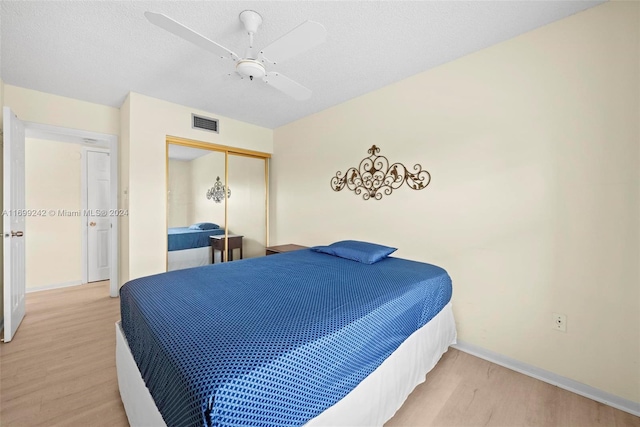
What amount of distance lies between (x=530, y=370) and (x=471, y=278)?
713 mm

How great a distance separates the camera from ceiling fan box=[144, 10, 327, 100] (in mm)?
1358

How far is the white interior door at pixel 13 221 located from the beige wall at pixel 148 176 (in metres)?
0.84

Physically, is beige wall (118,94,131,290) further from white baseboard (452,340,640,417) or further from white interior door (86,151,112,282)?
white baseboard (452,340,640,417)

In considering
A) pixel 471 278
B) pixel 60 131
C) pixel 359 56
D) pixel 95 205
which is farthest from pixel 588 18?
pixel 95 205

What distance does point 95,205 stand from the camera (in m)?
4.04

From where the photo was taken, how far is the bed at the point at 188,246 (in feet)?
10.9

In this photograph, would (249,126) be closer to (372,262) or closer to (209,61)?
(209,61)

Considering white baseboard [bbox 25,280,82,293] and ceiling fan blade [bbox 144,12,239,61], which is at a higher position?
ceiling fan blade [bbox 144,12,239,61]

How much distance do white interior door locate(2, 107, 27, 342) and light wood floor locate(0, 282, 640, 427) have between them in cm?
29

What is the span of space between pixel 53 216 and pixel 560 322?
5840 mm

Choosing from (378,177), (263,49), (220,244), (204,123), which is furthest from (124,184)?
(378,177)

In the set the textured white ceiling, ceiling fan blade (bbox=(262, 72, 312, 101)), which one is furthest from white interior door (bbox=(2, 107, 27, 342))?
ceiling fan blade (bbox=(262, 72, 312, 101))

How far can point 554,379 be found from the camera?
1807mm

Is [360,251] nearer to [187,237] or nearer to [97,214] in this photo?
[187,237]
